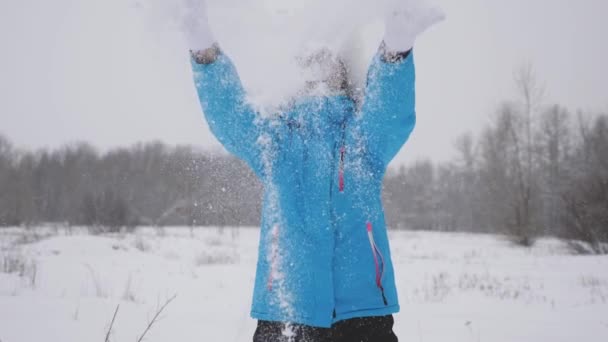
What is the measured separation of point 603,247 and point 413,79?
14.5 m

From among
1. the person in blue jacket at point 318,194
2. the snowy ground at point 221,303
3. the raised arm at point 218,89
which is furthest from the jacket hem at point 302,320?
the snowy ground at point 221,303

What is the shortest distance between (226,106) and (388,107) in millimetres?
574

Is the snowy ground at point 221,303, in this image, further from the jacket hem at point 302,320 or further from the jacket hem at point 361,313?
the jacket hem at point 361,313

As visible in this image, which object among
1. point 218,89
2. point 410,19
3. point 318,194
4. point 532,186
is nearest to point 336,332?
point 318,194

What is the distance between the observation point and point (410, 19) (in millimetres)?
1076

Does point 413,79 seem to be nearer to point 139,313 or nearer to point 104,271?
point 139,313

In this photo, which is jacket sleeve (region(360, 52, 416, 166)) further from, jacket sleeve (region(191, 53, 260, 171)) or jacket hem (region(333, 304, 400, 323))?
jacket hem (region(333, 304, 400, 323))

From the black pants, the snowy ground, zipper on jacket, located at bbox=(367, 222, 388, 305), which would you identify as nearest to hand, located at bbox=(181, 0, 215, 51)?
zipper on jacket, located at bbox=(367, 222, 388, 305)

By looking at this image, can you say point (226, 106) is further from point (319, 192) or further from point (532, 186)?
point (532, 186)

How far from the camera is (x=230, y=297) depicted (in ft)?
17.2

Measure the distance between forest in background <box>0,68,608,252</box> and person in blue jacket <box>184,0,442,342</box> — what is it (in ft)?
3.18

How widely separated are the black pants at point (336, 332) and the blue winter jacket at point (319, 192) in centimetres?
6

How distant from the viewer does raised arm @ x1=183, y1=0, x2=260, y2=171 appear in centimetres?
125

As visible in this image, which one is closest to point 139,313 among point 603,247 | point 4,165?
point 603,247
